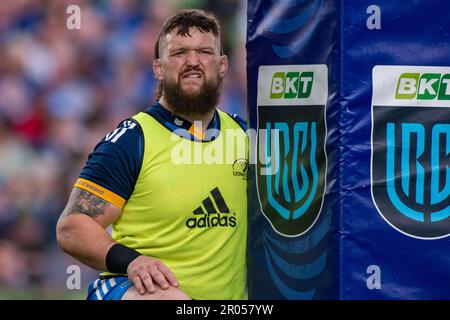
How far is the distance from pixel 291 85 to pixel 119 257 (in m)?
0.94

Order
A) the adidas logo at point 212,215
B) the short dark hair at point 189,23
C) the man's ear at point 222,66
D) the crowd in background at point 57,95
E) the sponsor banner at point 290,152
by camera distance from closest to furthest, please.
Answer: the sponsor banner at point 290,152 → the adidas logo at point 212,215 → the short dark hair at point 189,23 → the man's ear at point 222,66 → the crowd in background at point 57,95

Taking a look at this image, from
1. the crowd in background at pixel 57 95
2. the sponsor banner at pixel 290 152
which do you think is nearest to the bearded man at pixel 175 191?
the sponsor banner at pixel 290 152

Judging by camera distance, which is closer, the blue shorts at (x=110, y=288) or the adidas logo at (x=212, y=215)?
the blue shorts at (x=110, y=288)

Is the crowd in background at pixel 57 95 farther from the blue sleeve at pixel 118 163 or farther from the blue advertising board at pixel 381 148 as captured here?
the blue advertising board at pixel 381 148

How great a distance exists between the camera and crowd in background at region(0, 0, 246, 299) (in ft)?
24.4

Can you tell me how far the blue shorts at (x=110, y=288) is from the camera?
11.3ft

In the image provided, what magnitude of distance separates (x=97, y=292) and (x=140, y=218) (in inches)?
14.0

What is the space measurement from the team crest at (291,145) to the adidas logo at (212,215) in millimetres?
162

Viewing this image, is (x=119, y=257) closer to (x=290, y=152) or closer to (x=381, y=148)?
(x=290, y=152)

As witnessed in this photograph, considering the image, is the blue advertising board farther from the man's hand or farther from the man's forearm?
the man's forearm

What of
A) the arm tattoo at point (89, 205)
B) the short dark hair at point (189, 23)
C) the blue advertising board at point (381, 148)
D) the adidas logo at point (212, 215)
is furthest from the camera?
the short dark hair at point (189, 23)

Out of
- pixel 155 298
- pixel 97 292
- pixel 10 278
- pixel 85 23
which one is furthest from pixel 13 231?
pixel 155 298

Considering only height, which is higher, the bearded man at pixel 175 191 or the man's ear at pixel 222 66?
the man's ear at pixel 222 66

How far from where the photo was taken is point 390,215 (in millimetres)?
3162
